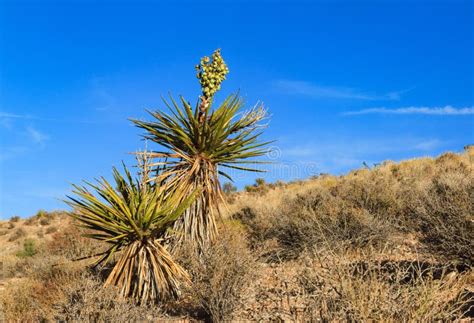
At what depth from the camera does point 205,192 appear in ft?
27.8

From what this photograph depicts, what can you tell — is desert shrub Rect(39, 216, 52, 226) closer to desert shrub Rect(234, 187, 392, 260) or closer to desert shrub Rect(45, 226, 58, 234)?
desert shrub Rect(45, 226, 58, 234)

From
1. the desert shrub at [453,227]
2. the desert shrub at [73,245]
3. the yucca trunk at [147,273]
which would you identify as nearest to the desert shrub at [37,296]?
the yucca trunk at [147,273]

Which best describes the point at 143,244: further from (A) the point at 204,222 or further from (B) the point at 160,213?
(A) the point at 204,222

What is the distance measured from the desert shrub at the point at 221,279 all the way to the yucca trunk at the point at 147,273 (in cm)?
58

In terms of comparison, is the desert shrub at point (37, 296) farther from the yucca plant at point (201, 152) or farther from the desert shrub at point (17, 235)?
the desert shrub at point (17, 235)

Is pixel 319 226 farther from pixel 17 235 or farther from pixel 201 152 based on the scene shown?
pixel 17 235

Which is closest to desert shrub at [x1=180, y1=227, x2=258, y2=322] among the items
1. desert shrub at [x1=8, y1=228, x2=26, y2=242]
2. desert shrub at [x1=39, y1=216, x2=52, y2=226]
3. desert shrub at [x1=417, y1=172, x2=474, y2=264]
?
desert shrub at [x1=417, y1=172, x2=474, y2=264]

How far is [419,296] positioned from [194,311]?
3.98 m

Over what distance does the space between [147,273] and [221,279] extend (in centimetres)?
147

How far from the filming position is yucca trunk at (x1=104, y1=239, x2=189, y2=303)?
7.23 m

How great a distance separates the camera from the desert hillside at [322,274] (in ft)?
13.9

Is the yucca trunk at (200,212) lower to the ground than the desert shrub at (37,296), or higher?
higher

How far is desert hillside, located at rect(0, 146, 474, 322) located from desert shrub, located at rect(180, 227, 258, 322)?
17mm

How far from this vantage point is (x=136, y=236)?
7395 millimetres
